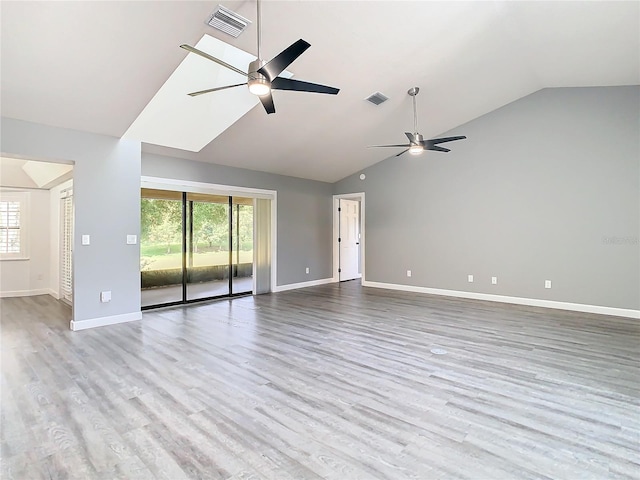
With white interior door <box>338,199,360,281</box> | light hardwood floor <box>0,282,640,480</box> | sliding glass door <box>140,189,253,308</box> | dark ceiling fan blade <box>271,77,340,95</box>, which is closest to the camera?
light hardwood floor <box>0,282,640,480</box>

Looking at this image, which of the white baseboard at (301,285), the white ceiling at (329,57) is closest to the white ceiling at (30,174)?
the white ceiling at (329,57)

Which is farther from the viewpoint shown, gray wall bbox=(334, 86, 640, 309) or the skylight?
gray wall bbox=(334, 86, 640, 309)

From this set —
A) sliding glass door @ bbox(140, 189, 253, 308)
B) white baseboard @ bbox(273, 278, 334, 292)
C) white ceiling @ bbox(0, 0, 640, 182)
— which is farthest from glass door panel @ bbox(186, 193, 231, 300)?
white baseboard @ bbox(273, 278, 334, 292)

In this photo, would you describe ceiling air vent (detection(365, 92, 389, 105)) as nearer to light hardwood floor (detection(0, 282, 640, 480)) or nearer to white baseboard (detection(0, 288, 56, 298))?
light hardwood floor (detection(0, 282, 640, 480))

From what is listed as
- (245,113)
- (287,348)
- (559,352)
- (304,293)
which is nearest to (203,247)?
(304,293)

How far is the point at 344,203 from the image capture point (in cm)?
925

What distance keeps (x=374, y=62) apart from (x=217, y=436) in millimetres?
4376

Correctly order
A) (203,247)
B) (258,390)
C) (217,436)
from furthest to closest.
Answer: (203,247) → (258,390) → (217,436)

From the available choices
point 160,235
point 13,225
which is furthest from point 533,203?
point 13,225

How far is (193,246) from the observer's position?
252 inches

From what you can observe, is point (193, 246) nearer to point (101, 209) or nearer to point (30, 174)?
point (101, 209)

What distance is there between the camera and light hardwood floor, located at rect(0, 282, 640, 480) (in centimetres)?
191

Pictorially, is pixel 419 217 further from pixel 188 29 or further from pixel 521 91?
pixel 188 29

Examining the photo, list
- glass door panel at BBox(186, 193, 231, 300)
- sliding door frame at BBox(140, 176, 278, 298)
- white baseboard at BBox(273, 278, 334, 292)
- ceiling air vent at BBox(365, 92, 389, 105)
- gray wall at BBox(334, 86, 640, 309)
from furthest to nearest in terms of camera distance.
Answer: white baseboard at BBox(273, 278, 334, 292) < glass door panel at BBox(186, 193, 231, 300) < sliding door frame at BBox(140, 176, 278, 298) < gray wall at BBox(334, 86, 640, 309) < ceiling air vent at BBox(365, 92, 389, 105)
